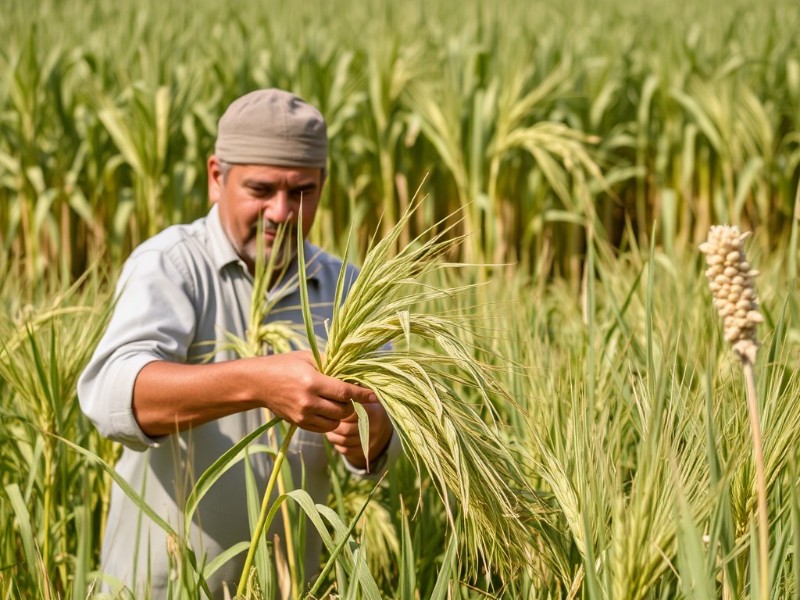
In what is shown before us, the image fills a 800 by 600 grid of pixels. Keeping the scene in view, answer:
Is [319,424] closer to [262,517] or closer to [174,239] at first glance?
[262,517]

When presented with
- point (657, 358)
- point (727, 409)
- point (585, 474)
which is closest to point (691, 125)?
point (657, 358)

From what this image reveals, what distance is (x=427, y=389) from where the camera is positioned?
1.18 m

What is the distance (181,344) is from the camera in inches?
70.9

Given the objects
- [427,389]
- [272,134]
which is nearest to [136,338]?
[272,134]

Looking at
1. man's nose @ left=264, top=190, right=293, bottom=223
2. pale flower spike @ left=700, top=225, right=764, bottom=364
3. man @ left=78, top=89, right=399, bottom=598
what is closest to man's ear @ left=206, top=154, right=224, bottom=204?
man @ left=78, top=89, right=399, bottom=598

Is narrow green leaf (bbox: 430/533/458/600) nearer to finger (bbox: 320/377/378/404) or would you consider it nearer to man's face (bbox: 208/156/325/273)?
finger (bbox: 320/377/378/404)

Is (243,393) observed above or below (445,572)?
above

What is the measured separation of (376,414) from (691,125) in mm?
4230

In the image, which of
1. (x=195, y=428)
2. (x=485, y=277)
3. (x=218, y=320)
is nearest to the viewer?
(x=195, y=428)

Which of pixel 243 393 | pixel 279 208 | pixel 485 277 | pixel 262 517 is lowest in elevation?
pixel 485 277

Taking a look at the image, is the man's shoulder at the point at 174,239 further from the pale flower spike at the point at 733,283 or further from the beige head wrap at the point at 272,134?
the pale flower spike at the point at 733,283

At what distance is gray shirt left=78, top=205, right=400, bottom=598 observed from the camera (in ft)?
5.70

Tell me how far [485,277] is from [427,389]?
2.50m

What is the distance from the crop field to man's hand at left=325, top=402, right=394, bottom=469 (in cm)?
10
